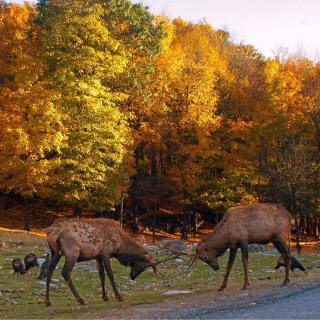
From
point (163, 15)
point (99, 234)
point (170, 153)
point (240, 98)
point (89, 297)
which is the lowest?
point (89, 297)

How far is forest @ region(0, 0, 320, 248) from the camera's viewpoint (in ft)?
123

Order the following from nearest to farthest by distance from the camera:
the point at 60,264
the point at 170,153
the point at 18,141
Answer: the point at 60,264
the point at 18,141
the point at 170,153

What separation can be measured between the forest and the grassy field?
9347mm

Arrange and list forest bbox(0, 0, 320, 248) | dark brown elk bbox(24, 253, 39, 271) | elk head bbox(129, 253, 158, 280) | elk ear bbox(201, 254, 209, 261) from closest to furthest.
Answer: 1. elk head bbox(129, 253, 158, 280)
2. elk ear bbox(201, 254, 209, 261)
3. dark brown elk bbox(24, 253, 39, 271)
4. forest bbox(0, 0, 320, 248)

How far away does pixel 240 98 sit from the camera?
51188 mm

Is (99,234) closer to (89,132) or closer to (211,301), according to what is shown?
(211,301)

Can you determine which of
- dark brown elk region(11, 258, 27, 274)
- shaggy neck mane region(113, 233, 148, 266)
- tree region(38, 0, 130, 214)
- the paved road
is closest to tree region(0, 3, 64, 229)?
tree region(38, 0, 130, 214)

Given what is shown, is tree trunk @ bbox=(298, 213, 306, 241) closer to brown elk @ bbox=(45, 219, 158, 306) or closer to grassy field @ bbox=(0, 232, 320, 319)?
grassy field @ bbox=(0, 232, 320, 319)

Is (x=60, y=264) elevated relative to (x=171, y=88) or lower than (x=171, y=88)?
lower

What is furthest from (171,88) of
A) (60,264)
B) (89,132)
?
(60,264)

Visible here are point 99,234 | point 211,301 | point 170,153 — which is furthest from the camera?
point 170,153

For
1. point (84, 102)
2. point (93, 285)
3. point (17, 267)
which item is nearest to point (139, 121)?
point (84, 102)

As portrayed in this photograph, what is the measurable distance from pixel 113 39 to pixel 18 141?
11388 mm

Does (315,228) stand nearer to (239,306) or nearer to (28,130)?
(28,130)
